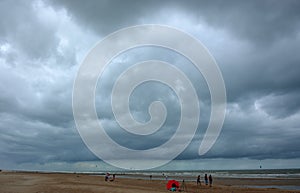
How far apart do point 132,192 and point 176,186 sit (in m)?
7.81

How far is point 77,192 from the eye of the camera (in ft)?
111

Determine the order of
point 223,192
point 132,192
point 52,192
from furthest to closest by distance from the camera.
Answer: point 223,192
point 132,192
point 52,192

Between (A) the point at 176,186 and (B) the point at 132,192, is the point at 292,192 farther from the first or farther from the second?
(B) the point at 132,192

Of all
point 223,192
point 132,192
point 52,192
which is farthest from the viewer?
point 223,192

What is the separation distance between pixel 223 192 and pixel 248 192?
13.4ft

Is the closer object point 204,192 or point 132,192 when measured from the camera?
point 132,192

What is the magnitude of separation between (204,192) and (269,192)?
9399 mm

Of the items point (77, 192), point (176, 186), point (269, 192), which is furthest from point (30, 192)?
point (269, 192)

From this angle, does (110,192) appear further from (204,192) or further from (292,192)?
(292,192)

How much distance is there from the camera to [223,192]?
39.6 m

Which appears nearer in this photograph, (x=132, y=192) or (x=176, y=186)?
(x=132, y=192)

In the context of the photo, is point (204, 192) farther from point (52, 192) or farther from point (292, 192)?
point (52, 192)

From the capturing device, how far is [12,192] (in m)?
33.2

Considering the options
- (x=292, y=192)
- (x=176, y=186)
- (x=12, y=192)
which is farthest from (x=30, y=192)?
(x=292, y=192)
